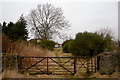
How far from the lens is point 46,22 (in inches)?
642

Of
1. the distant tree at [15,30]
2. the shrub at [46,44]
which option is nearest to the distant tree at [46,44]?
the shrub at [46,44]

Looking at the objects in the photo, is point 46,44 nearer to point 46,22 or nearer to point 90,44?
point 46,22

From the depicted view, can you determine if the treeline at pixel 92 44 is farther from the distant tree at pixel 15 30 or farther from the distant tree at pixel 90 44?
the distant tree at pixel 15 30

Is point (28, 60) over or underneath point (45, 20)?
underneath

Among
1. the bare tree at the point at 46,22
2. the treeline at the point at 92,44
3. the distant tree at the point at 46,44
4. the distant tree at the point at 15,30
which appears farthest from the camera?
the bare tree at the point at 46,22

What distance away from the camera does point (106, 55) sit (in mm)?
6156

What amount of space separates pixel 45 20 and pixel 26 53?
9.70 metres

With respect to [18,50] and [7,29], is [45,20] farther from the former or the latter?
[18,50]

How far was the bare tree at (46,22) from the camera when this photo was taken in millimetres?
15602

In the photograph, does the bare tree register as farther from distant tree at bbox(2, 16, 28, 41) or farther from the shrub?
the shrub

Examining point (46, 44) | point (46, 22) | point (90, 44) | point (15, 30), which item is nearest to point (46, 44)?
point (46, 44)

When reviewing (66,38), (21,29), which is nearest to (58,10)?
(66,38)

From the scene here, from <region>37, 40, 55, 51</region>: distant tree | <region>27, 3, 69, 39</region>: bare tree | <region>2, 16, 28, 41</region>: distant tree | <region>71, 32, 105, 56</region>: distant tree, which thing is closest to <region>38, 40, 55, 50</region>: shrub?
<region>37, 40, 55, 51</region>: distant tree

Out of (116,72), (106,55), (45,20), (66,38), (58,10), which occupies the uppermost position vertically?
(58,10)
